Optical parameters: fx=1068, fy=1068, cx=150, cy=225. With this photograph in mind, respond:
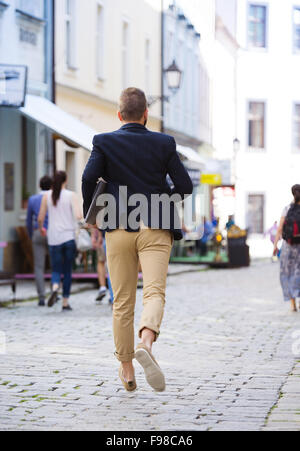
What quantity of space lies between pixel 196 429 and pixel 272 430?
40cm

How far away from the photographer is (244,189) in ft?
117

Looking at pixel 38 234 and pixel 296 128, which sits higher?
pixel 296 128

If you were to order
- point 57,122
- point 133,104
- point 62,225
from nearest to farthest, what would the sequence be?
point 133,104
point 62,225
point 57,122

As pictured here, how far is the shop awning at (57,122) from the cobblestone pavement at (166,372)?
4214 millimetres

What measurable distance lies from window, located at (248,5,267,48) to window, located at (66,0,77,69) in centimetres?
416

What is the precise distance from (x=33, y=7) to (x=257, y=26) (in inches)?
274

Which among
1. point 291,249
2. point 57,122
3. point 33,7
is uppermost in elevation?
point 33,7

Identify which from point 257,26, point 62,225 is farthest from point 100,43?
point 62,225

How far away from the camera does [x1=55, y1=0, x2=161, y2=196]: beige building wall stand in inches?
880

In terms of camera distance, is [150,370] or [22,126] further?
[22,126]

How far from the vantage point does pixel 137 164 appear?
646 cm

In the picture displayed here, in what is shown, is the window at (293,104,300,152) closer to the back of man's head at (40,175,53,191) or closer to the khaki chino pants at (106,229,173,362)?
the back of man's head at (40,175,53,191)

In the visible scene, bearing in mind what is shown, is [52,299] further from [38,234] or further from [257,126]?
[257,126]

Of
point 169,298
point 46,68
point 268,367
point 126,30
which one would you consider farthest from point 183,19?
point 268,367
